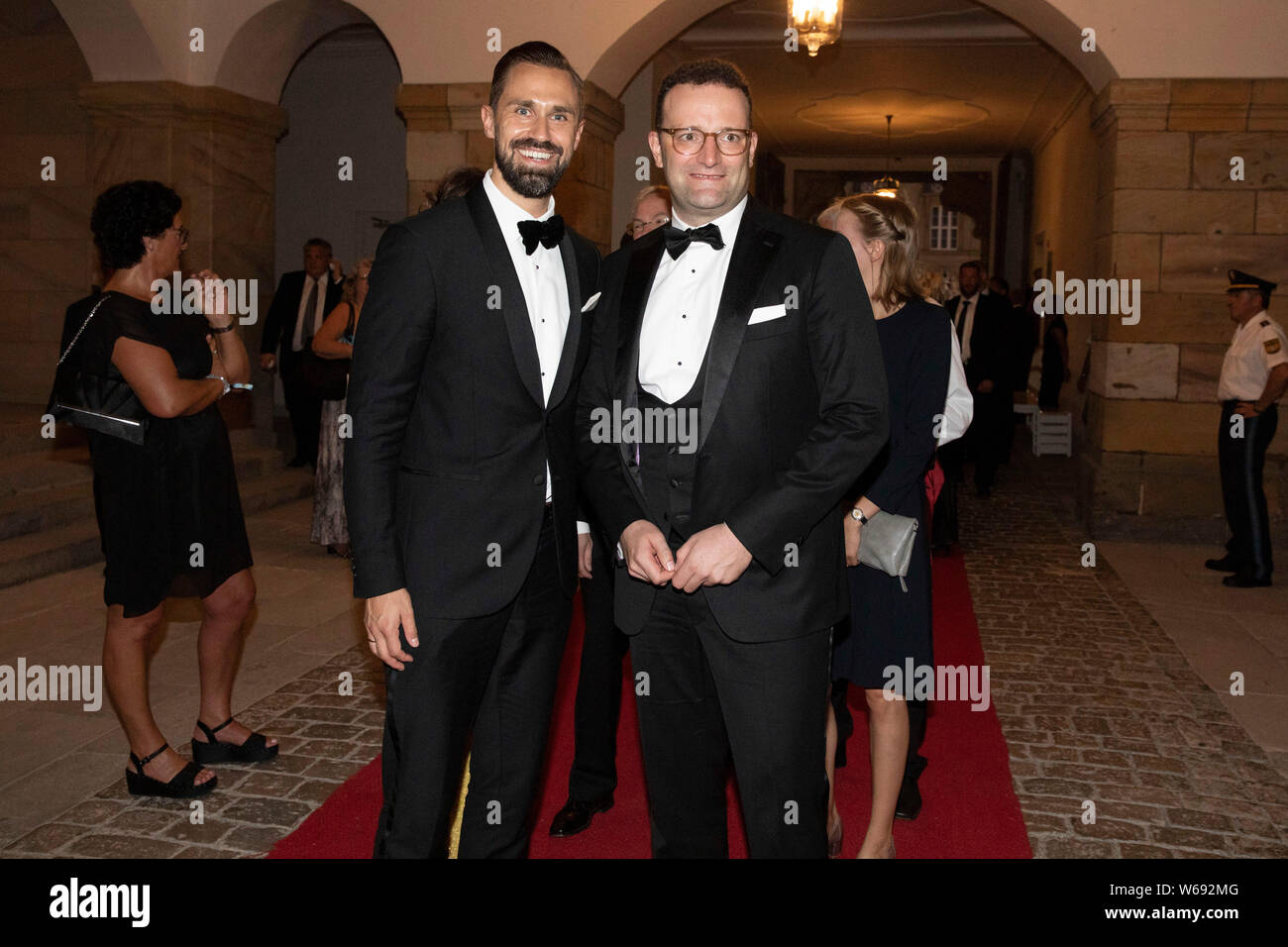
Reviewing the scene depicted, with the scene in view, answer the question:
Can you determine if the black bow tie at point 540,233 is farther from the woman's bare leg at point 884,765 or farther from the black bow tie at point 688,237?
the woman's bare leg at point 884,765

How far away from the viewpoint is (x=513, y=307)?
7.86ft

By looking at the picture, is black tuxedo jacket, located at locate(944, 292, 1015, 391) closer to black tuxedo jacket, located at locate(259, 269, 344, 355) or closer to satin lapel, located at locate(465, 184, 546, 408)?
black tuxedo jacket, located at locate(259, 269, 344, 355)

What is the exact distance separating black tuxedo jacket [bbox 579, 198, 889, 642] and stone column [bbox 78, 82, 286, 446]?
26.1 feet

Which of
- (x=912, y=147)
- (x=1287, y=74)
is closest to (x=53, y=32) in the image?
(x=1287, y=74)

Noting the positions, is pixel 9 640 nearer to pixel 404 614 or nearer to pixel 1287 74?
pixel 404 614

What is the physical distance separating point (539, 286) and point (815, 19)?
23.5 feet

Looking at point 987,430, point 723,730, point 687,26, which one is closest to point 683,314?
point 723,730

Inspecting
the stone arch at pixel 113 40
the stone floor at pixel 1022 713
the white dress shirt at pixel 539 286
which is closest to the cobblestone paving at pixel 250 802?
the stone floor at pixel 1022 713

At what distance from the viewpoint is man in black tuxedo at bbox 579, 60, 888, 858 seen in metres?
2.29

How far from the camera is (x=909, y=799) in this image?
383 cm

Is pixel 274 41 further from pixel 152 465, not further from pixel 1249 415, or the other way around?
pixel 1249 415

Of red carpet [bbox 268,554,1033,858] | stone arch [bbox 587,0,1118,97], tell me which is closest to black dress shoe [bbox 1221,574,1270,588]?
red carpet [bbox 268,554,1033,858]

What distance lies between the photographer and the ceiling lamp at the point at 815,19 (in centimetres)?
878

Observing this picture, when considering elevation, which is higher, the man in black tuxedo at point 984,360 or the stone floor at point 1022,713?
the man in black tuxedo at point 984,360
